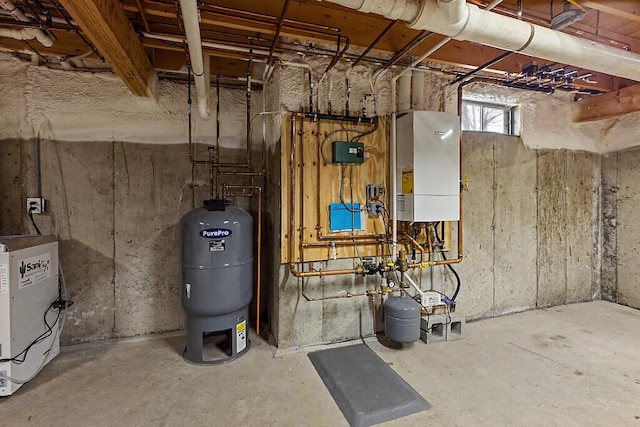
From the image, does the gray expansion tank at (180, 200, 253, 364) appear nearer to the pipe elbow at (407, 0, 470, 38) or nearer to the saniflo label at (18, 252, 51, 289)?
the saniflo label at (18, 252, 51, 289)

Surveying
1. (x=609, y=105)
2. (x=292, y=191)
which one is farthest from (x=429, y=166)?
(x=609, y=105)

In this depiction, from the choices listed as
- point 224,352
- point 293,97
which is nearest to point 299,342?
point 224,352

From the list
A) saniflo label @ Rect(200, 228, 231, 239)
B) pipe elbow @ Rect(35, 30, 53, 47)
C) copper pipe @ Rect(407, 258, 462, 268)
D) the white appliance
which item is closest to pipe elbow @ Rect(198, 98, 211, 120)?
pipe elbow @ Rect(35, 30, 53, 47)

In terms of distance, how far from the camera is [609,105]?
3299mm

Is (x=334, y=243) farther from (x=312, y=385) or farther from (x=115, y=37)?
(x=115, y=37)

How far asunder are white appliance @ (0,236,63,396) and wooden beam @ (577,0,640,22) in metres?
3.90

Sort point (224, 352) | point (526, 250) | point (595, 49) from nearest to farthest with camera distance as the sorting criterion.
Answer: point (595, 49)
point (224, 352)
point (526, 250)

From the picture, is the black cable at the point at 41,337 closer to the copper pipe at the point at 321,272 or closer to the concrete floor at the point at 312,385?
the concrete floor at the point at 312,385

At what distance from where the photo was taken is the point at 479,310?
3.13m

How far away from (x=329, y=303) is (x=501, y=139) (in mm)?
2500

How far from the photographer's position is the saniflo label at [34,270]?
1.92 meters

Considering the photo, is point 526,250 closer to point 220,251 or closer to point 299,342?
point 299,342

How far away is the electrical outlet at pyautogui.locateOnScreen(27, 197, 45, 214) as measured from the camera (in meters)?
2.38

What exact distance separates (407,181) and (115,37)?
2116mm
